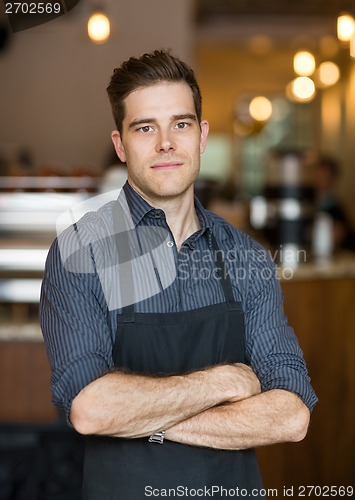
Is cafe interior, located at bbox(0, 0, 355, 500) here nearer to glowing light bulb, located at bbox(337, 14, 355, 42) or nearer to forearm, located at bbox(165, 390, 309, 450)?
glowing light bulb, located at bbox(337, 14, 355, 42)

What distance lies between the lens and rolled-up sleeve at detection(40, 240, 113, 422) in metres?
1.16

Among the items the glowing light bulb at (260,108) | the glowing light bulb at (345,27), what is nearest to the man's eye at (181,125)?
the glowing light bulb at (345,27)

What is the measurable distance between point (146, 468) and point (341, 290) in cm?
166

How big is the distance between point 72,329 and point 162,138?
1.13 feet

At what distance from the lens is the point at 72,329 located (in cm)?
119

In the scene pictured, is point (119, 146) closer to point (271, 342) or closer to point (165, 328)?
point (165, 328)

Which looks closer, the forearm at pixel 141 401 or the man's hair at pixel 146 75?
the forearm at pixel 141 401

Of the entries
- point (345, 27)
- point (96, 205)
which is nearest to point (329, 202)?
point (345, 27)

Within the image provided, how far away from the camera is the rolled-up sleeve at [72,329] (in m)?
1.16

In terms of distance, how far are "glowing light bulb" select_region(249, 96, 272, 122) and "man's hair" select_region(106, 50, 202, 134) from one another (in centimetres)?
799

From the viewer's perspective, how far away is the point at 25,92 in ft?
14.3

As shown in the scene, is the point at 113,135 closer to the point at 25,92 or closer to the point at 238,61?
the point at 25,92

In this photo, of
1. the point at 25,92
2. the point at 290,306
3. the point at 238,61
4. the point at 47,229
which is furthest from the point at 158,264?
the point at 238,61

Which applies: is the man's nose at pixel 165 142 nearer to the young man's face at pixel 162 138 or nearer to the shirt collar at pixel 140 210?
the young man's face at pixel 162 138
